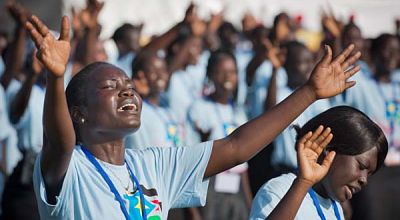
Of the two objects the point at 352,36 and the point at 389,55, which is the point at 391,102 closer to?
the point at 389,55

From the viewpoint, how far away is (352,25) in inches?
351

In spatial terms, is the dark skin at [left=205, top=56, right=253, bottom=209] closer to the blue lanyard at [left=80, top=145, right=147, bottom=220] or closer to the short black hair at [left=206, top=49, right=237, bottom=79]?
the short black hair at [left=206, top=49, right=237, bottom=79]

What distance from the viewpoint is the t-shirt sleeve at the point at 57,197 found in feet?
10.3

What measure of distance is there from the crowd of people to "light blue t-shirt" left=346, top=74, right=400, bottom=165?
12mm

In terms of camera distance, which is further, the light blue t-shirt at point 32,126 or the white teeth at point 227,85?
the white teeth at point 227,85

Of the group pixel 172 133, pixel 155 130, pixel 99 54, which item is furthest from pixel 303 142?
pixel 99 54

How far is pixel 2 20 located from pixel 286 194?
865 cm

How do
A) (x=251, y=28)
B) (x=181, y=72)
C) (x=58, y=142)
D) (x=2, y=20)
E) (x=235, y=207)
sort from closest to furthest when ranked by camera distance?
(x=58, y=142) → (x=235, y=207) → (x=181, y=72) → (x=251, y=28) → (x=2, y=20)

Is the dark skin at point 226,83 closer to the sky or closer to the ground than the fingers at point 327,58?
closer to the ground

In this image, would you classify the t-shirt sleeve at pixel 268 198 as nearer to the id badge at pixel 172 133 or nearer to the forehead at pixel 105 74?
the forehead at pixel 105 74

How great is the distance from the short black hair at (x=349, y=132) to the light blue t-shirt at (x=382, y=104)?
3863mm

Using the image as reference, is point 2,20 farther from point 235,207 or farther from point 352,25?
point 235,207

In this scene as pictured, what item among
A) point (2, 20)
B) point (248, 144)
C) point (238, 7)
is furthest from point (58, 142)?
point (238, 7)

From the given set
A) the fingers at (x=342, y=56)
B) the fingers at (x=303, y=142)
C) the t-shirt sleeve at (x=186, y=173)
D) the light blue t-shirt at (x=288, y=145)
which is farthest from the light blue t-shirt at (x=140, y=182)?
the light blue t-shirt at (x=288, y=145)
